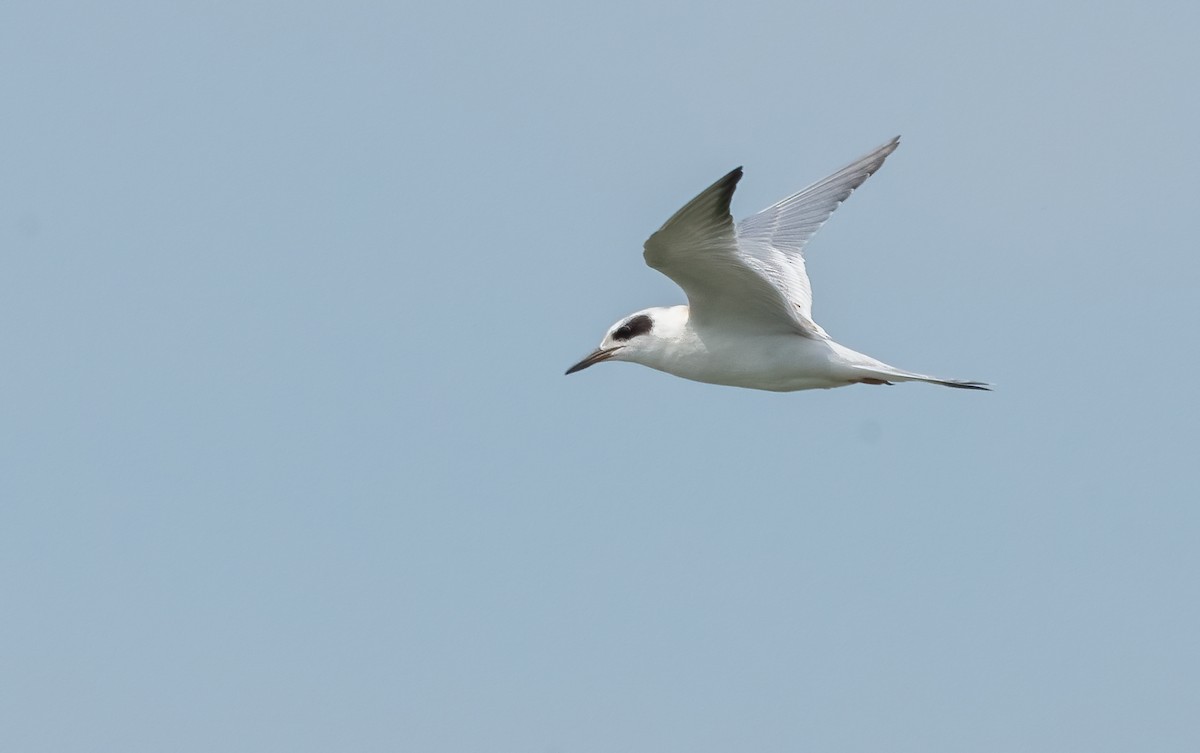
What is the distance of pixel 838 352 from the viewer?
1409 centimetres

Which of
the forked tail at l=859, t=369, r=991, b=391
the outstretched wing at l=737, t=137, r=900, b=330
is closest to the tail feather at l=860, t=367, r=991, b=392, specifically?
the forked tail at l=859, t=369, r=991, b=391

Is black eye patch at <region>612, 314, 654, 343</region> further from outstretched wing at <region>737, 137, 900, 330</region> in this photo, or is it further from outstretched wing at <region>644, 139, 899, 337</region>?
outstretched wing at <region>737, 137, 900, 330</region>

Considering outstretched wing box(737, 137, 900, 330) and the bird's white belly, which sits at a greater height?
outstretched wing box(737, 137, 900, 330)

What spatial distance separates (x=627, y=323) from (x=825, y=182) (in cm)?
383

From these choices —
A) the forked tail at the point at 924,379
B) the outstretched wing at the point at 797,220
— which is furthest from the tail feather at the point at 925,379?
the outstretched wing at the point at 797,220

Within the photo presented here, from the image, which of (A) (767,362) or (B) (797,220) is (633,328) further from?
(B) (797,220)

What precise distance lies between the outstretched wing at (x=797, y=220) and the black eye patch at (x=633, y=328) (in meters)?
2.05

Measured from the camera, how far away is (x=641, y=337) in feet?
48.5

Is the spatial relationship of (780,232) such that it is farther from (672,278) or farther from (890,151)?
(672,278)

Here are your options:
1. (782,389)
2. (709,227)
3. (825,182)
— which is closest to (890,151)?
(825,182)

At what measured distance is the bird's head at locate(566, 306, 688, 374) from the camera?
574 inches

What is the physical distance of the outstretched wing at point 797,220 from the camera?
54.6ft

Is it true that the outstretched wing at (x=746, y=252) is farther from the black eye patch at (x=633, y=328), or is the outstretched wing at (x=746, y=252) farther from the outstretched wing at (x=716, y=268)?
the black eye patch at (x=633, y=328)

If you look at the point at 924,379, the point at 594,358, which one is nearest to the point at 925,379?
the point at 924,379
